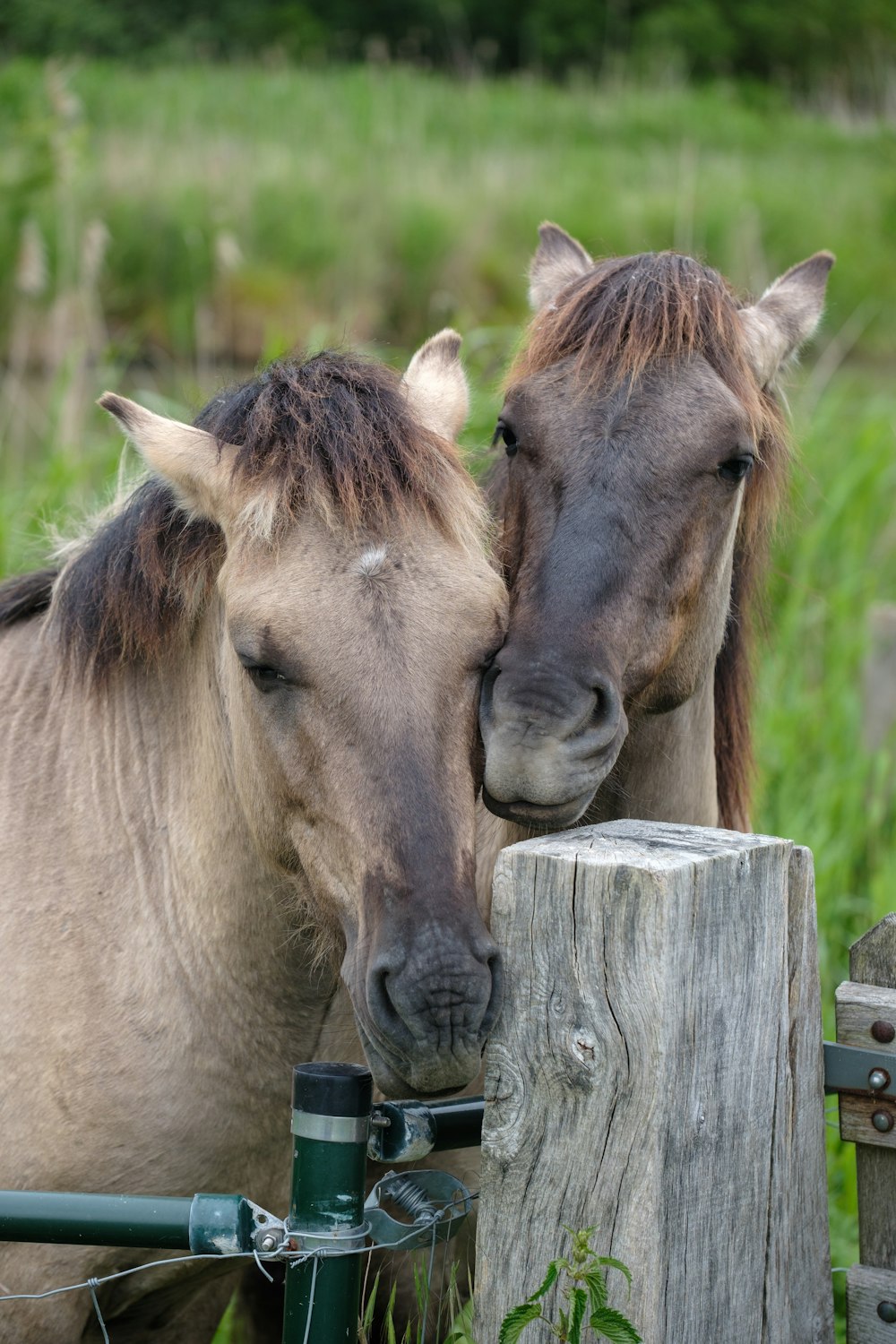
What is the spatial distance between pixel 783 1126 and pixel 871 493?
4.93 m

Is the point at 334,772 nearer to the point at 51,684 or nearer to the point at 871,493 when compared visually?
the point at 51,684

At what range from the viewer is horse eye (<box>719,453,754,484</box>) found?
8.20 ft

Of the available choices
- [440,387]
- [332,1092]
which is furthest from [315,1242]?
[440,387]

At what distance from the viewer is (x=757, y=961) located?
1.67 meters

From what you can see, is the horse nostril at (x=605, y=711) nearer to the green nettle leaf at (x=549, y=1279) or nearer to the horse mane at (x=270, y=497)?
the horse mane at (x=270, y=497)

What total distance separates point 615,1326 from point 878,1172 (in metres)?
0.52

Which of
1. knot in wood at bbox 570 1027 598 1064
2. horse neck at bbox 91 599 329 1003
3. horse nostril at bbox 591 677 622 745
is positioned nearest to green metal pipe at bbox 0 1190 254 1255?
knot in wood at bbox 570 1027 598 1064

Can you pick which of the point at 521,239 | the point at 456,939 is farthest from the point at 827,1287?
the point at 521,239

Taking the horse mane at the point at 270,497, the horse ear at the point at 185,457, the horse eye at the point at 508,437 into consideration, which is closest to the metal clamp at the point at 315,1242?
the horse mane at the point at 270,497

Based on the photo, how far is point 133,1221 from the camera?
1.68 meters

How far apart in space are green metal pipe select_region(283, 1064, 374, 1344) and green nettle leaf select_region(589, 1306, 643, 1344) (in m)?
0.34

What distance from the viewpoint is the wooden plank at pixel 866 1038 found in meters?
1.79

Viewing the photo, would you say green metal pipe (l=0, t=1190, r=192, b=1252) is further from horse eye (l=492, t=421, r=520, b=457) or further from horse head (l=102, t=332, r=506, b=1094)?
horse eye (l=492, t=421, r=520, b=457)

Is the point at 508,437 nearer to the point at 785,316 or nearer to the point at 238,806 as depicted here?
the point at 785,316
